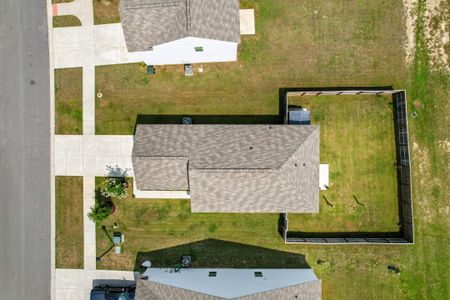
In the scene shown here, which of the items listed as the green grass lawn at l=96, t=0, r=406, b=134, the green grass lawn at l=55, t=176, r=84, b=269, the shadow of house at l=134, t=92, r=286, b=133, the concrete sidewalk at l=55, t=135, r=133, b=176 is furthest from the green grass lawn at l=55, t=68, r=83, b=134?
the shadow of house at l=134, t=92, r=286, b=133

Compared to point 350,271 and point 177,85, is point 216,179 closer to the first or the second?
point 177,85

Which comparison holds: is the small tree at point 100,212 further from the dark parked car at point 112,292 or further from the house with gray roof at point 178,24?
the house with gray roof at point 178,24

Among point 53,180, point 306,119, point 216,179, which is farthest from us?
point 53,180

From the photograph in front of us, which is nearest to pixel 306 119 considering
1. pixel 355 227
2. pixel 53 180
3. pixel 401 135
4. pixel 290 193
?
pixel 290 193

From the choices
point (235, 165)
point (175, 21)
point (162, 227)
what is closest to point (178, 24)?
point (175, 21)

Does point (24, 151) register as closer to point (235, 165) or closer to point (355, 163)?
point (235, 165)
